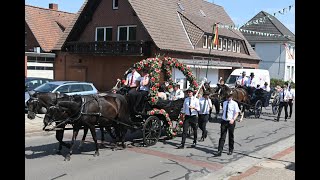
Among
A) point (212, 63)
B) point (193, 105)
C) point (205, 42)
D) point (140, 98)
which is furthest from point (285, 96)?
point (205, 42)

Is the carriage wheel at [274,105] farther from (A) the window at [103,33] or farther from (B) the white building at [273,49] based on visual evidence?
(B) the white building at [273,49]

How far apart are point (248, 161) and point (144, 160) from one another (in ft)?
8.87

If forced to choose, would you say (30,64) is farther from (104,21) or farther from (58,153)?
(58,153)

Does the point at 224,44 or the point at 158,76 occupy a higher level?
the point at 224,44

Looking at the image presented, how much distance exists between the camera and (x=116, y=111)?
10398 millimetres

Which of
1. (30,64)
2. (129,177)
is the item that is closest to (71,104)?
(129,177)

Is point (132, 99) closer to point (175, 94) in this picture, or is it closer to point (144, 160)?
point (144, 160)

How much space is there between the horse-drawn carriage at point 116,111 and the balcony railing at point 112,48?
15165mm

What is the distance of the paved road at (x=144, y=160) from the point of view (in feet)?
26.5

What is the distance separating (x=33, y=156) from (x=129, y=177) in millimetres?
3077

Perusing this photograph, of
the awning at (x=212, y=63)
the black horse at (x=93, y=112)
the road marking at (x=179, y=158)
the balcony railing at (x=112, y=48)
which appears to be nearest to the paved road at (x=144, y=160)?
the road marking at (x=179, y=158)

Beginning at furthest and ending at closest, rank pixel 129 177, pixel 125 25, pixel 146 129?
pixel 125 25, pixel 146 129, pixel 129 177
